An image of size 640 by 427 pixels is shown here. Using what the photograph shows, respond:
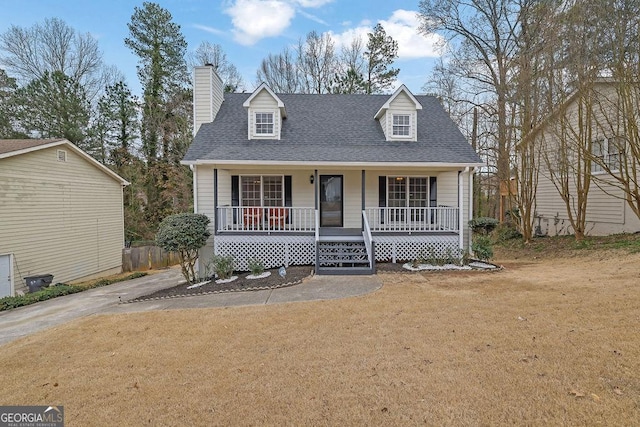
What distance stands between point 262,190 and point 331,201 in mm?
2631

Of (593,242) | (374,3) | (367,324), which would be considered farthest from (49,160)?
(593,242)

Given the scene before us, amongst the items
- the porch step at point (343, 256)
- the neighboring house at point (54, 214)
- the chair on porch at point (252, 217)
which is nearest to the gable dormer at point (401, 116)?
the porch step at point (343, 256)

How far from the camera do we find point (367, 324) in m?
5.25

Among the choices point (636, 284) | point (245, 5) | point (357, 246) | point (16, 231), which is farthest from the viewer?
point (245, 5)

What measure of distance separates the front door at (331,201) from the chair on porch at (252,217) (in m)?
2.39

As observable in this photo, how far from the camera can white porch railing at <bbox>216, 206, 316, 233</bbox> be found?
10.6 metres

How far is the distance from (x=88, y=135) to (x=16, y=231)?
11.9m

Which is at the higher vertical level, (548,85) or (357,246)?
(548,85)

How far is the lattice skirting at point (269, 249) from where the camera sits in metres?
10.4

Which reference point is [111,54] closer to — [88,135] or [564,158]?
[88,135]

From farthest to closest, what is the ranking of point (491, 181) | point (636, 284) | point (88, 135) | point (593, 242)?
point (491, 181) → point (88, 135) → point (593, 242) → point (636, 284)

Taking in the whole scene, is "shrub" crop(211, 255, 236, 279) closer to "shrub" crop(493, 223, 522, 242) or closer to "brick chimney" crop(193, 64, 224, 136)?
"brick chimney" crop(193, 64, 224, 136)

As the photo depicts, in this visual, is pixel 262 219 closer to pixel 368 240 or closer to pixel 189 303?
pixel 368 240

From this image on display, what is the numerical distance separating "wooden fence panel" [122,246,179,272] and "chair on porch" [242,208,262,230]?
9456mm
